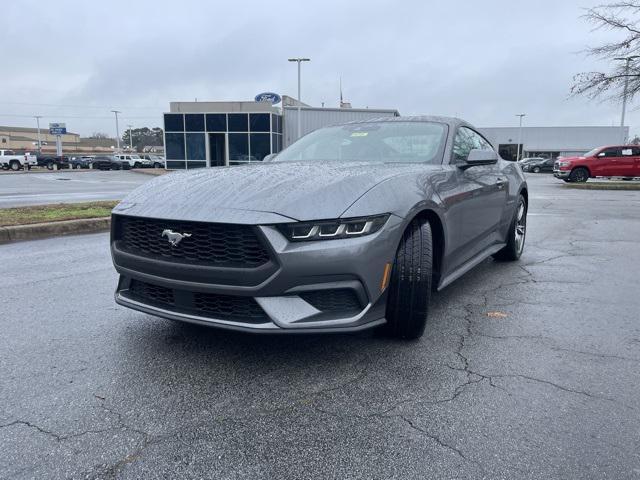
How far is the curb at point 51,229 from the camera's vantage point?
A: 274 inches

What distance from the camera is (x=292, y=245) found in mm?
2465

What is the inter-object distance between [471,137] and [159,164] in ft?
192

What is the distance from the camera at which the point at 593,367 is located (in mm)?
2844

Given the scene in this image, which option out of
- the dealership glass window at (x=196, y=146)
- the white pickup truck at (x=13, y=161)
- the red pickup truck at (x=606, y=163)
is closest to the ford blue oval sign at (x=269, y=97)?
the dealership glass window at (x=196, y=146)

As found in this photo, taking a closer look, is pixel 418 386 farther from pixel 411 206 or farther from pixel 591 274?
pixel 591 274

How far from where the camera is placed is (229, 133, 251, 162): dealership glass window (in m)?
34.0

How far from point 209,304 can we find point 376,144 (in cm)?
210

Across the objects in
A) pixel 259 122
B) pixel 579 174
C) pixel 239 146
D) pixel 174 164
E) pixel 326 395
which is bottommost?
pixel 326 395

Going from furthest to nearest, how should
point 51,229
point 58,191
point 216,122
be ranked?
1. point 216,122
2. point 58,191
3. point 51,229

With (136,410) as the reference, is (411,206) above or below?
above

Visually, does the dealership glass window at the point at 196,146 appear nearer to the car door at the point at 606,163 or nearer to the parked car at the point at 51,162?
the parked car at the point at 51,162

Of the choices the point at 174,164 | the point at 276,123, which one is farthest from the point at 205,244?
the point at 174,164

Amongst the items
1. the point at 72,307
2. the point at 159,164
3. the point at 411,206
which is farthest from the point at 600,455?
the point at 159,164

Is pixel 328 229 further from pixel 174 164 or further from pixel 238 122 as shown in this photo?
pixel 174 164
